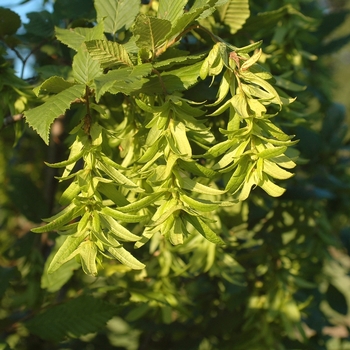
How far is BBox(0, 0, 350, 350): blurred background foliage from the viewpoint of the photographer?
932 millimetres

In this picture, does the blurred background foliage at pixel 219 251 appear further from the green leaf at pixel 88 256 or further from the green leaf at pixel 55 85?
the green leaf at pixel 88 256

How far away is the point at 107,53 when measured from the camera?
611 millimetres

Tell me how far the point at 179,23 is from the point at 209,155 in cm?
17

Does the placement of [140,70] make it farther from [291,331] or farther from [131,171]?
[291,331]

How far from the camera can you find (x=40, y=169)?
205cm

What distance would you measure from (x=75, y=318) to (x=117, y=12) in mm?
547

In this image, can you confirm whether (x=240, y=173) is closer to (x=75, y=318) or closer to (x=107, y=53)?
(x=107, y=53)

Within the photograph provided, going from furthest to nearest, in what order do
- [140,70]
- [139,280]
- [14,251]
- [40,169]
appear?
[40,169] → [14,251] → [139,280] → [140,70]

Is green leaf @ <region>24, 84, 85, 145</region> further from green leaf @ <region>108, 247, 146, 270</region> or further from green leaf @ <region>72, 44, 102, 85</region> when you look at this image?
green leaf @ <region>108, 247, 146, 270</region>

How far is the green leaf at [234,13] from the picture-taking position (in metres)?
0.87

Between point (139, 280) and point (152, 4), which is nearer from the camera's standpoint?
point (152, 4)

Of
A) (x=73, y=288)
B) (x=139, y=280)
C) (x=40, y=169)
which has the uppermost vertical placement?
(x=139, y=280)

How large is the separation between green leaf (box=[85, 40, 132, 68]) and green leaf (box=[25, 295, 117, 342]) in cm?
49

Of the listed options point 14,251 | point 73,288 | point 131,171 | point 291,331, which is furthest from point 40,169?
point 131,171
